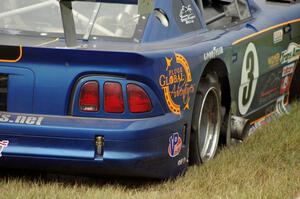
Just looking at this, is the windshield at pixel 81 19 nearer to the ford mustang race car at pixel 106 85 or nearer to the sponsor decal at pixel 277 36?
the ford mustang race car at pixel 106 85

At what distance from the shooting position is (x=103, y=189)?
4883mm

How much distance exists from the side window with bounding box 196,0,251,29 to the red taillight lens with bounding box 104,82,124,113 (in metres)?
1.69

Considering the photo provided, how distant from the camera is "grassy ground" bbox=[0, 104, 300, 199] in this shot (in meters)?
4.76

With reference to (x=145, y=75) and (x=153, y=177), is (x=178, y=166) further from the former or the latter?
(x=145, y=75)

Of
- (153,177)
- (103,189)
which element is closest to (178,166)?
(153,177)

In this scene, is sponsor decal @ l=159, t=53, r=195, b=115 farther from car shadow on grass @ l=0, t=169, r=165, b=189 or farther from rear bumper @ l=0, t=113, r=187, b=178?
car shadow on grass @ l=0, t=169, r=165, b=189

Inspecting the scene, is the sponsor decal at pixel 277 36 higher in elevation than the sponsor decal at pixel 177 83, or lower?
lower

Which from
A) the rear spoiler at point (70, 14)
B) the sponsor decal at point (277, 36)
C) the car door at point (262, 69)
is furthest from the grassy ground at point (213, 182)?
the sponsor decal at point (277, 36)

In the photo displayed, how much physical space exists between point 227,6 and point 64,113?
2.46 m

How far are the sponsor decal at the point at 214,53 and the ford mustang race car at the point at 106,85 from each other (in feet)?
0.05

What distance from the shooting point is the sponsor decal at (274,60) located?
7144 mm

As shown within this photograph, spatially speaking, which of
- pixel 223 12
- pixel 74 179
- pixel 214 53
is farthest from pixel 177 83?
pixel 223 12

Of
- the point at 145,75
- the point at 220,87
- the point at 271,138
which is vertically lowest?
the point at 271,138

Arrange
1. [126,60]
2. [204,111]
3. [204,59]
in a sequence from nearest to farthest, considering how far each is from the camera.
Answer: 1. [126,60]
2. [204,59]
3. [204,111]
